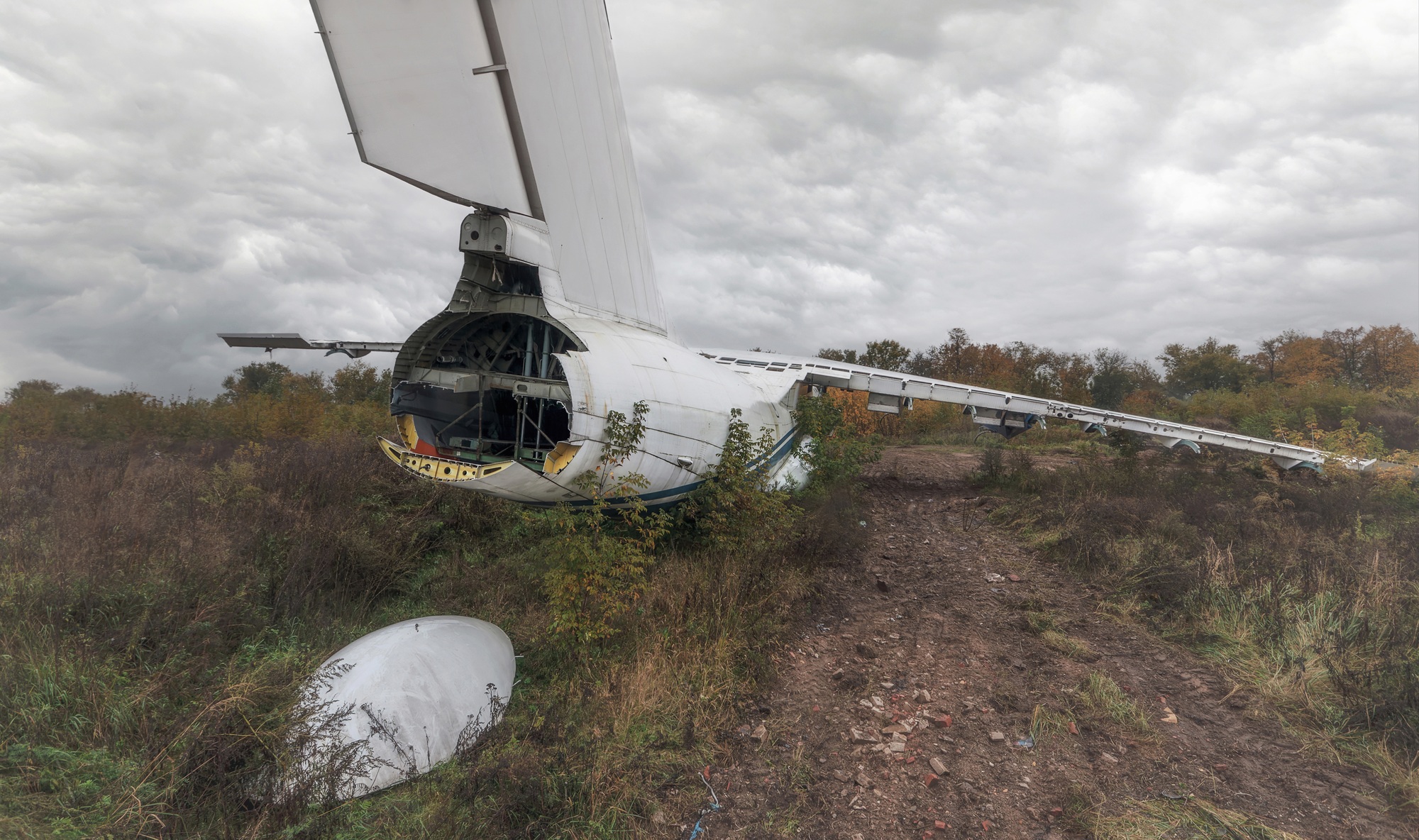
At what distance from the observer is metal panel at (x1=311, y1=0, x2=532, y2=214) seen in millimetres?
4516

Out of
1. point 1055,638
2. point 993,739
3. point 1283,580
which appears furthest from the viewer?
point 1283,580

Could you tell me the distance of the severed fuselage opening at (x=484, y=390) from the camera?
6.46 meters

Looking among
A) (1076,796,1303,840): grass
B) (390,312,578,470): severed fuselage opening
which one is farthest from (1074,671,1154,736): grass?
(390,312,578,470): severed fuselage opening

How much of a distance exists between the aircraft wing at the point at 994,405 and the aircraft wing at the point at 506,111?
21.9 feet

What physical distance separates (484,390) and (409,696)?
128 inches

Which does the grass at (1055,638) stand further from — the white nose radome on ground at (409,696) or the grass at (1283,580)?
the white nose radome on ground at (409,696)

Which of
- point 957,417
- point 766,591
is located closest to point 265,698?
point 766,591

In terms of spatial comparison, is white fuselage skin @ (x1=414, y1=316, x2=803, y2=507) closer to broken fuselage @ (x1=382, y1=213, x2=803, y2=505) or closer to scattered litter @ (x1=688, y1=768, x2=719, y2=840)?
broken fuselage @ (x1=382, y1=213, x2=803, y2=505)

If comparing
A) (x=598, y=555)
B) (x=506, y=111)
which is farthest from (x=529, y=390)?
(x=506, y=111)

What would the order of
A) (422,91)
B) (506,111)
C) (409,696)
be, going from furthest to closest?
(506,111) < (422,91) < (409,696)

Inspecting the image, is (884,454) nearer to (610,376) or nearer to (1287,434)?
(1287,434)

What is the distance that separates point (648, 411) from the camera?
21.1 ft

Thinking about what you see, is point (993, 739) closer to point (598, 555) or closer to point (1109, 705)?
point (1109, 705)

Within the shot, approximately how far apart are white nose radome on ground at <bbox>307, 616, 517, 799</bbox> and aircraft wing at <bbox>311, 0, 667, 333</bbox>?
4121 millimetres
